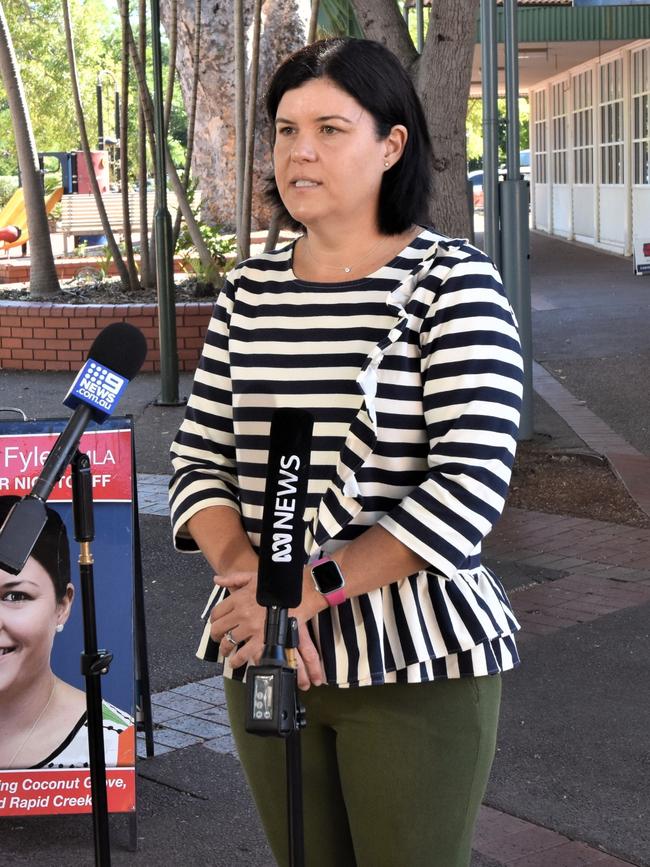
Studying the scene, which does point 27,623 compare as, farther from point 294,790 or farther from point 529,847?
point 294,790

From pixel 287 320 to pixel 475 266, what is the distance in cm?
34

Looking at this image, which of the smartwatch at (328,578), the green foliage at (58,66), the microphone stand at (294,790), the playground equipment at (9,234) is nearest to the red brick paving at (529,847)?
the smartwatch at (328,578)

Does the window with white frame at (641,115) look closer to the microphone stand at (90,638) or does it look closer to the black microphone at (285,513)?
the microphone stand at (90,638)

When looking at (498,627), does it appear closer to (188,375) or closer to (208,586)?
(208,586)

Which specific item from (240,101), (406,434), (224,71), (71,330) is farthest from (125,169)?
(406,434)

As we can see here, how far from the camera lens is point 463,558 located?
2.08m

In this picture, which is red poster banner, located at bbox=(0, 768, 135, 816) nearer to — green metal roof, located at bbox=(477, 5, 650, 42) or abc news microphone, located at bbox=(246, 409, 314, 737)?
abc news microphone, located at bbox=(246, 409, 314, 737)

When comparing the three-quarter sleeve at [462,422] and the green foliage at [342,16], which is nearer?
the three-quarter sleeve at [462,422]

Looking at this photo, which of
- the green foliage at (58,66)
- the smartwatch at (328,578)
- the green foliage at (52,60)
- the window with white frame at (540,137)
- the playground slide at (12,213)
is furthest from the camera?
the green foliage at (52,60)

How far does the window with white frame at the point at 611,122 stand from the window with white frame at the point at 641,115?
102cm

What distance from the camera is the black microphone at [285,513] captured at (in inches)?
68.2

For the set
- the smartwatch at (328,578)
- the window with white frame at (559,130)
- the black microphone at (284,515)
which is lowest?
the smartwatch at (328,578)

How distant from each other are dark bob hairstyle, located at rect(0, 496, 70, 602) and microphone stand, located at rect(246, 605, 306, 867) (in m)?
2.10

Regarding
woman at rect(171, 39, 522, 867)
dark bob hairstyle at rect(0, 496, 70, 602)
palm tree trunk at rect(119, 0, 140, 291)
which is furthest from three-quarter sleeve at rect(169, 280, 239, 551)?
palm tree trunk at rect(119, 0, 140, 291)
